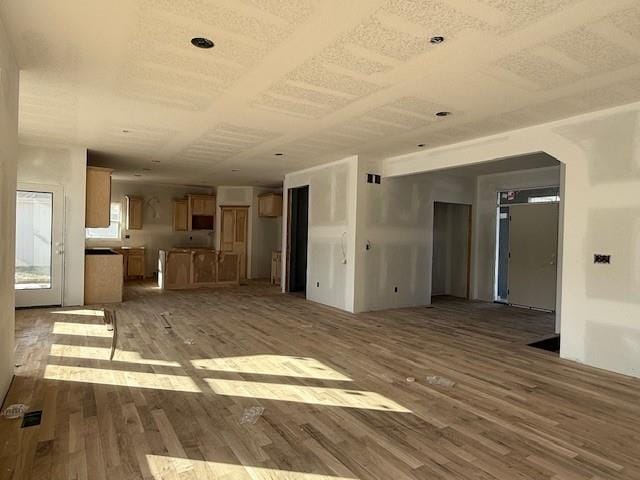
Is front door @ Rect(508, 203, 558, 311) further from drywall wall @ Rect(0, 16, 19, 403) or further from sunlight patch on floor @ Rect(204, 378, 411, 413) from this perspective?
drywall wall @ Rect(0, 16, 19, 403)

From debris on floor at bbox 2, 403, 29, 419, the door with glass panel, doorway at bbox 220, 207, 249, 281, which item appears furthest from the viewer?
doorway at bbox 220, 207, 249, 281

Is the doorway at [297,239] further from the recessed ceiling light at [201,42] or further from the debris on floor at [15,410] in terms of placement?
the debris on floor at [15,410]

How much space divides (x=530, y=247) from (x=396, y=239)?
262 cm

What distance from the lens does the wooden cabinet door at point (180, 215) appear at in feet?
39.5

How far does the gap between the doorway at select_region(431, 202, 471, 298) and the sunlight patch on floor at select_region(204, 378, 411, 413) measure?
20.1 feet

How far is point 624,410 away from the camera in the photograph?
308 centimetres

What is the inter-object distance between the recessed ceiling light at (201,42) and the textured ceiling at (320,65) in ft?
0.23

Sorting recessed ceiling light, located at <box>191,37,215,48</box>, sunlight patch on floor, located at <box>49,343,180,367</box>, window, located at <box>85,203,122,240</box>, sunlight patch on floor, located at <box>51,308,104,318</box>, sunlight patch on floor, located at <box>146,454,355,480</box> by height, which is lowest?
sunlight patch on floor, located at <box>51,308,104,318</box>

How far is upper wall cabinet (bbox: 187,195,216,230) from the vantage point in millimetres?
11883

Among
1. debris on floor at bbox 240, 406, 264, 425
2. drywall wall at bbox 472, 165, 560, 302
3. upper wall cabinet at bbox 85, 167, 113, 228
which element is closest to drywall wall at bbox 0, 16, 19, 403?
debris on floor at bbox 240, 406, 264, 425

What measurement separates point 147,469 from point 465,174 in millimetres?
7710

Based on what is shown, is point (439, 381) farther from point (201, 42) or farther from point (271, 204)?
point (271, 204)

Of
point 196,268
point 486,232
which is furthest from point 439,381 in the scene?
point 196,268

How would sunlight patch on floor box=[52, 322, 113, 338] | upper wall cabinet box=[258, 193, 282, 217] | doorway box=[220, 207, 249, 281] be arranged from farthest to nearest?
doorway box=[220, 207, 249, 281]
upper wall cabinet box=[258, 193, 282, 217]
sunlight patch on floor box=[52, 322, 113, 338]
